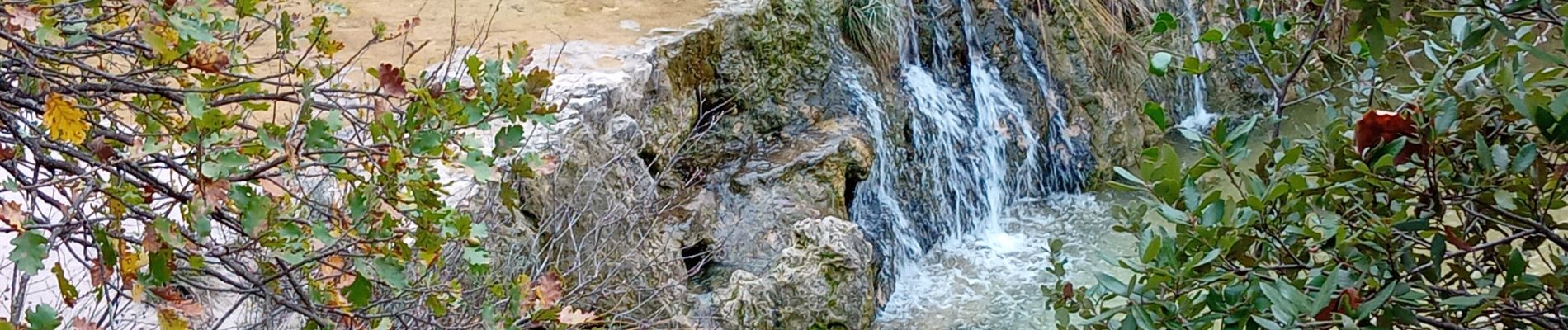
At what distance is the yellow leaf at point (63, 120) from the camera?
1.13 metres

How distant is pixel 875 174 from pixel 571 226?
2060 millimetres

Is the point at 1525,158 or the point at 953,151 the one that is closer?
the point at 1525,158

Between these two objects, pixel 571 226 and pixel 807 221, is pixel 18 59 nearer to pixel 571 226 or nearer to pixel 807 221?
pixel 571 226

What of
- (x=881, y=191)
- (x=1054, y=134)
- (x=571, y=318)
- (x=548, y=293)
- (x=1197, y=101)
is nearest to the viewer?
(x=548, y=293)

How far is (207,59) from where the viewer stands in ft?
4.42

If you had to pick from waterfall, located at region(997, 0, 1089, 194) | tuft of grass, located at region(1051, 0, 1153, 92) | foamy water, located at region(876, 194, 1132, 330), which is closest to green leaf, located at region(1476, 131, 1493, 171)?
foamy water, located at region(876, 194, 1132, 330)

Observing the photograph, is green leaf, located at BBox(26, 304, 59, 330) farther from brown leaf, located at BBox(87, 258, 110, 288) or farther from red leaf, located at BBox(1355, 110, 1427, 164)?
red leaf, located at BBox(1355, 110, 1427, 164)

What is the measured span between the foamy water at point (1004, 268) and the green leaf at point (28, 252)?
11.7ft

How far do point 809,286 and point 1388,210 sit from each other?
2.64 m

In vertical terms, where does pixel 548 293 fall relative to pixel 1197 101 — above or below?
above

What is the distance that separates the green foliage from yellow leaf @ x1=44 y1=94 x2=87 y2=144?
107 cm

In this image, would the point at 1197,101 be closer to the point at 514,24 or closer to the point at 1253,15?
the point at 514,24

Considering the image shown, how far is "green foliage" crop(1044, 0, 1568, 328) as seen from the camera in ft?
3.97

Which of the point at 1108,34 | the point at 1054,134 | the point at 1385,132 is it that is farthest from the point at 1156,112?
the point at 1108,34
